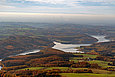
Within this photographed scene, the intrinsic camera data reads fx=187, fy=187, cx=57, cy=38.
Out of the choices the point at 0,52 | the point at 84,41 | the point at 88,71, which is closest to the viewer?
the point at 88,71

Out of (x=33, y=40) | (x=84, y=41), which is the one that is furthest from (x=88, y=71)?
(x=84, y=41)

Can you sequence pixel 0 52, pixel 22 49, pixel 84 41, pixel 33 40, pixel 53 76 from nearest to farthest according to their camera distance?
1. pixel 53 76
2. pixel 0 52
3. pixel 22 49
4. pixel 33 40
5. pixel 84 41

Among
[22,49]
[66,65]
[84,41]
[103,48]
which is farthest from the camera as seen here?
[84,41]

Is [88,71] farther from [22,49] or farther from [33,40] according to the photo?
[33,40]

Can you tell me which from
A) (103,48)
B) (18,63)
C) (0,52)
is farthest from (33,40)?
(18,63)

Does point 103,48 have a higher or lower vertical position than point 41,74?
lower

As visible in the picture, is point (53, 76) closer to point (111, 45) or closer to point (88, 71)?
point (88, 71)

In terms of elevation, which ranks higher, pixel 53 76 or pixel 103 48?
pixel 53 76

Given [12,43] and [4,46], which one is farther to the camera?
[12,43]

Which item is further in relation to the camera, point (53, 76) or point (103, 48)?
point (103, 48)
